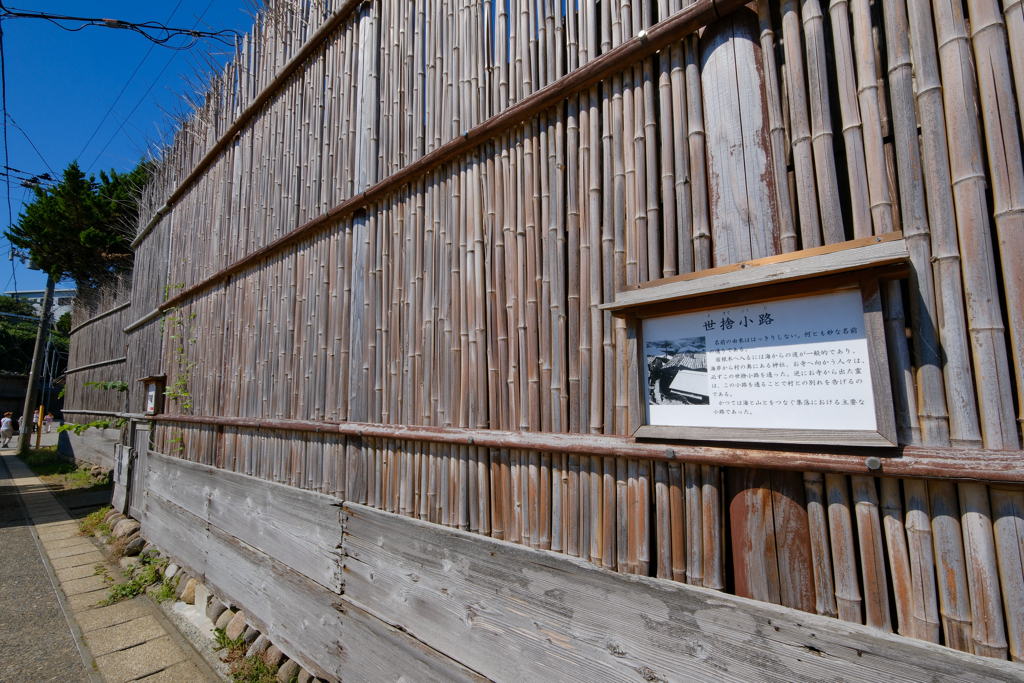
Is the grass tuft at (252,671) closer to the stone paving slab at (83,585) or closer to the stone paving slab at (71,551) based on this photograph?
the stone paving slab at (83,585)

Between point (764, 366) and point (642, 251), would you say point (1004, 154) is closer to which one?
point (764, 366)

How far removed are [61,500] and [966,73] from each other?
530 inches

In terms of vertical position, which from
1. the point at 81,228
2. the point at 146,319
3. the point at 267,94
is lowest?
the point at 146,319

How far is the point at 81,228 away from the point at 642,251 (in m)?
16.6

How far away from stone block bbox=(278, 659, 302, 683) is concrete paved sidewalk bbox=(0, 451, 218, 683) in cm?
71

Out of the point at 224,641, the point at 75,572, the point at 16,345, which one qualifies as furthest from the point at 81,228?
the point at 16,345

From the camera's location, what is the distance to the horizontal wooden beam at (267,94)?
13.9ft

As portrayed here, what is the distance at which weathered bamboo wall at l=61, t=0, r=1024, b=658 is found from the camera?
1.31 m

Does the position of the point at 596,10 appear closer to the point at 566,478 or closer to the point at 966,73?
the point at 966,73

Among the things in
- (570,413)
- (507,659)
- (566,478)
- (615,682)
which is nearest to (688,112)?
(570,413)

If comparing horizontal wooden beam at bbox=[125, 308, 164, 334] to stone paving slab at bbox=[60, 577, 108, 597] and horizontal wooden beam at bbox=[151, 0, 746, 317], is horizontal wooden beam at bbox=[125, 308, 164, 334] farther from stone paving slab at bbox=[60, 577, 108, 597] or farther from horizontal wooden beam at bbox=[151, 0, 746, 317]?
horizontal wooden beam at bbox=[151, 0, 746, 317]

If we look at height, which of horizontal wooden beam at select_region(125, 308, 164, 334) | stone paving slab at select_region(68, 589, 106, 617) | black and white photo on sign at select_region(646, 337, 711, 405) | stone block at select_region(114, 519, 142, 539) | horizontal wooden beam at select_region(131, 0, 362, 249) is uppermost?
horizontal wooden beam at select_region(131, 0, 362, 249)

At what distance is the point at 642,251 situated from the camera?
1.98 m

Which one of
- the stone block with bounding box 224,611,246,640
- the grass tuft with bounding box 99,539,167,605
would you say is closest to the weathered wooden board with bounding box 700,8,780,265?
the stone block with bounding box 224,611,246,640
